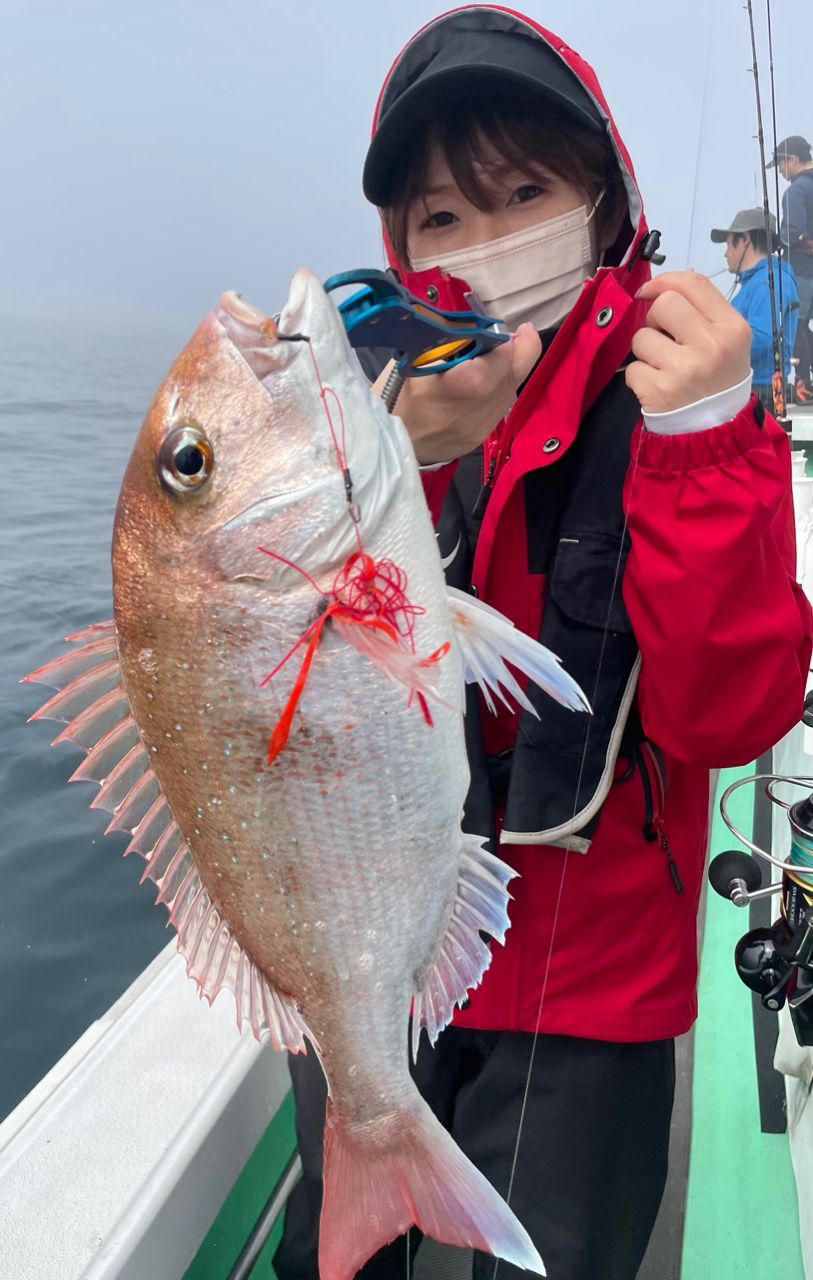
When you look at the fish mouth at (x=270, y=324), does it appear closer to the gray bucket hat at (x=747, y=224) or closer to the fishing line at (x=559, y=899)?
the fishing line at (x=559, y=899)

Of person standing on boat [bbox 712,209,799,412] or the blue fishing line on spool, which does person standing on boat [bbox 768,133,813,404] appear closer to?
person standing on boat [bbox 712,209,799,412]

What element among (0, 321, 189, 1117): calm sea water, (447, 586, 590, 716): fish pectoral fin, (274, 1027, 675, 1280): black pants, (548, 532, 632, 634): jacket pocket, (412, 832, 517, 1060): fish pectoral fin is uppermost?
(447, 586, 590, 716): fish pectoral fin

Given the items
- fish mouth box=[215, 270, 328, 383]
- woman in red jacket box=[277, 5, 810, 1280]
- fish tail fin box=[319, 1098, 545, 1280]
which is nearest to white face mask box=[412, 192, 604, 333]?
woman in red jacket box=[277, 5, 810, 1280]

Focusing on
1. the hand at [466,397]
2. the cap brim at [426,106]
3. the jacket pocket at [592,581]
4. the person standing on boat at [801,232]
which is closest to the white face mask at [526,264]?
the cap brim at [426,106]

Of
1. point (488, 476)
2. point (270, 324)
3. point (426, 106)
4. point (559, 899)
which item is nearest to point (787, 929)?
point (559, 899)

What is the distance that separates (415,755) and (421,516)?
0.30 m

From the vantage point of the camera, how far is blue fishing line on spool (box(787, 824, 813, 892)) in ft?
5.62

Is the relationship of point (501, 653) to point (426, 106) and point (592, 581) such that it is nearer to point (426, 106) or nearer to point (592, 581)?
point (592, 581)

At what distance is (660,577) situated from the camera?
4.01 feet

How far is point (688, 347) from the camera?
1.15m

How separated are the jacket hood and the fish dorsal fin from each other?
3.57 ft

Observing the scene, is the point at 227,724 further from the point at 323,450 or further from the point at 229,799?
the point at 323,450

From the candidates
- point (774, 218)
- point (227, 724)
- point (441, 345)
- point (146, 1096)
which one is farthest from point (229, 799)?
point (774, 218)

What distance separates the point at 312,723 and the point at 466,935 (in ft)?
1.30
